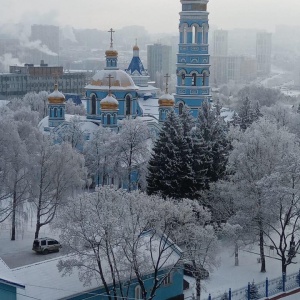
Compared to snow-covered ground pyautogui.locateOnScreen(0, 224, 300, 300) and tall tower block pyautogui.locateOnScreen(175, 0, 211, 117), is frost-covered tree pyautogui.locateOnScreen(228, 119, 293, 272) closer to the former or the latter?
snow-covered ground pyautogui.locateOnScreen(0, 224, 300, 300)

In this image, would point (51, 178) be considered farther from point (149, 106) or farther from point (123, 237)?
point (149, 106)

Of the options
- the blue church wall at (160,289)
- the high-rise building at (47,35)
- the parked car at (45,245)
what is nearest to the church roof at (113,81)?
the parked car at (45,245)

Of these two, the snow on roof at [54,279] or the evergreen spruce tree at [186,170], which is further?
the evergreen spruce tree at [186,170]

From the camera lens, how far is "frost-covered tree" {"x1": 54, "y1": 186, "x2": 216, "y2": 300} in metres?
12.3

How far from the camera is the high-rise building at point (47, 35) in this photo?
12131 cm

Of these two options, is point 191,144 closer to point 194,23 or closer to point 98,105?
point 98,105

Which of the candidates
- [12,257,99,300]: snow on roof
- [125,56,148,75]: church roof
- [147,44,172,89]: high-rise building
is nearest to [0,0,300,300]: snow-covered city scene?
[12,257,99,300]: snow on roof

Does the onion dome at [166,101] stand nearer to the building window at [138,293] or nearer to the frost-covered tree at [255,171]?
the frost-covered tree at [255,171]

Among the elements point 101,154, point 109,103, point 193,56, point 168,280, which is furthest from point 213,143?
point 193,56

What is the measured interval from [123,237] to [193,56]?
17.8 m

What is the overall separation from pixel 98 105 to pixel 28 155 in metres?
9.29

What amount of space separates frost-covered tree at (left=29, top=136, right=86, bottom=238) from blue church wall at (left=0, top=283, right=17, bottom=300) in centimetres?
548

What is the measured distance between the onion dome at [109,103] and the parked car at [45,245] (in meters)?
9.17

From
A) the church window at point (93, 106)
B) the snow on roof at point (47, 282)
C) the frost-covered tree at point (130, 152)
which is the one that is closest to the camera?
the snow on roof at point (47, 282)
